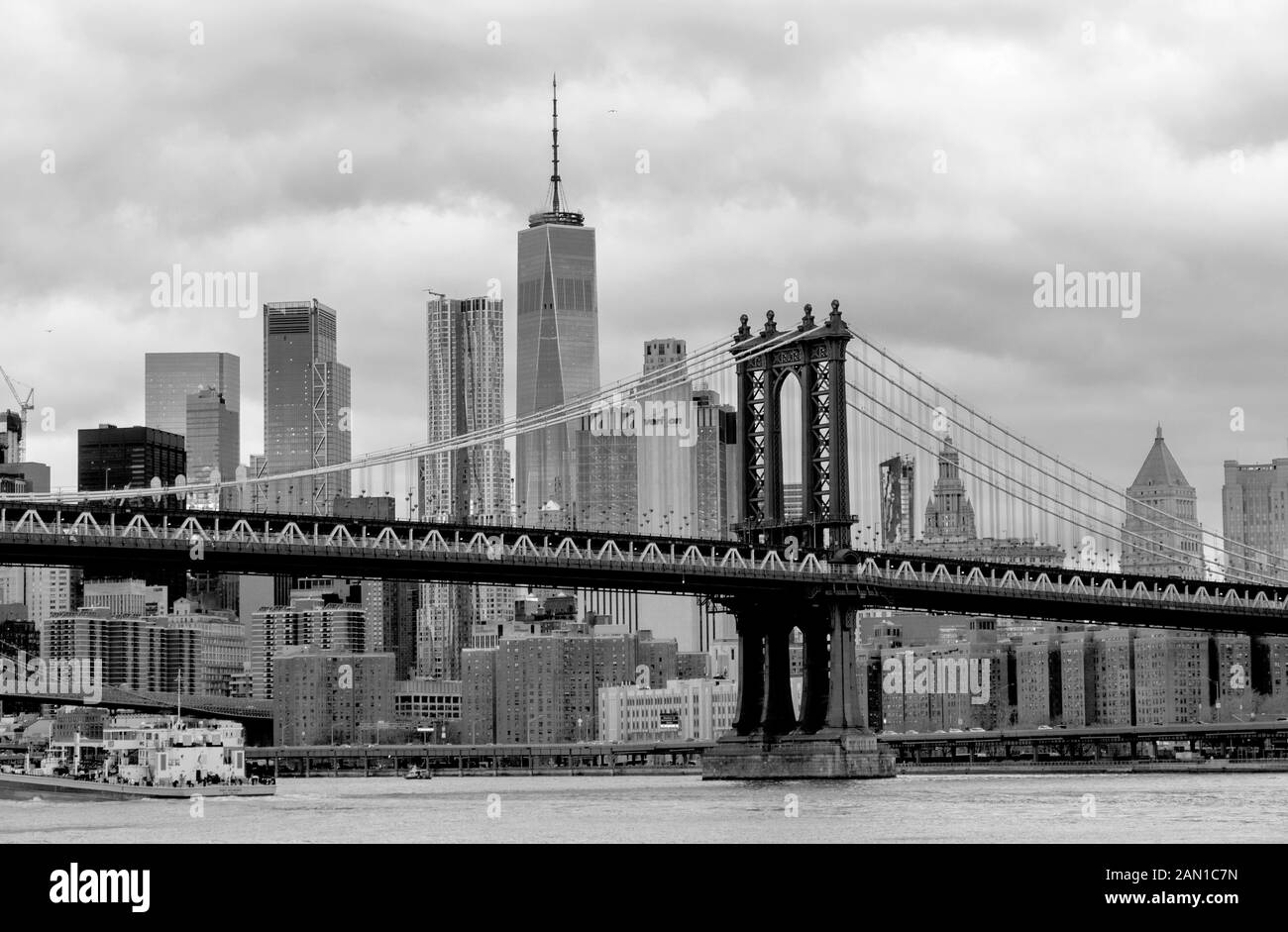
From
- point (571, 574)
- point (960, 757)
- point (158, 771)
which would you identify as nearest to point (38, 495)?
point (158, 771)

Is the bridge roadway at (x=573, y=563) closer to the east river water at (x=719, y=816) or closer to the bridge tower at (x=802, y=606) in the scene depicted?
the bridge tower at (x=802, y=606)

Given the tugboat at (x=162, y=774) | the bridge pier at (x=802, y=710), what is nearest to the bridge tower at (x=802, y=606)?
the bridge pier at (x=802, y=710)

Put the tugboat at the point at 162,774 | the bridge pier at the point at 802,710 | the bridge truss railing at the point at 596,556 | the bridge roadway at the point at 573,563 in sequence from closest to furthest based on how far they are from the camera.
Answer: the bridge roadway at the point at 573,563 → the bridge truss railing at the point at 596,556 → the bridge pier at the point at 802,710 → the tugboat at the point at 162,774

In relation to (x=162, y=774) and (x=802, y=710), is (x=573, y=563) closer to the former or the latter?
(x=802, y=710)

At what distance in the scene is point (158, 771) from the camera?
9300cm

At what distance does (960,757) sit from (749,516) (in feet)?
261

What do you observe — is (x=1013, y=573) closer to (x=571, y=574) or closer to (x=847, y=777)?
(x=847, y=777)

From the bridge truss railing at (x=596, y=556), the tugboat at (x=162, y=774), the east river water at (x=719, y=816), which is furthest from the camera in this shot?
the tugboat at (x=162, y=774)

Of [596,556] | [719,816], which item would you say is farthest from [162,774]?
[719,816]

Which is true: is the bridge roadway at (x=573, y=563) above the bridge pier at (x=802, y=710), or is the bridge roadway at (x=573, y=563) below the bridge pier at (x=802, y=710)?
above

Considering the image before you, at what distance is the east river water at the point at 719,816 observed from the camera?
5541 cm

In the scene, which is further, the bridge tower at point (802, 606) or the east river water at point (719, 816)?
the bridge tower at point (802, 606)

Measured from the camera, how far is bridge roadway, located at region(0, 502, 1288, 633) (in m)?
80.8

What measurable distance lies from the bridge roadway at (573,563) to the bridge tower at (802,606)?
3.69ft
